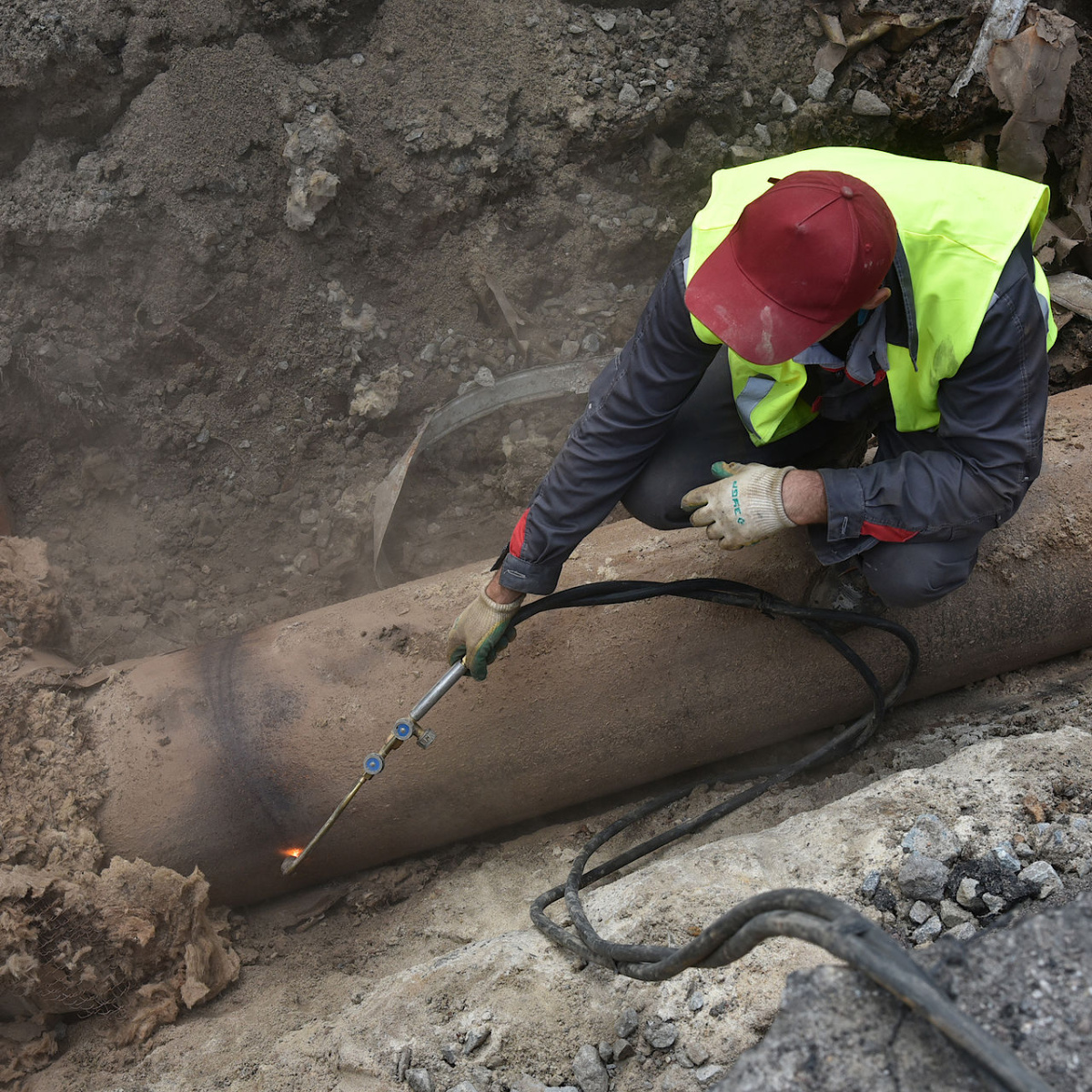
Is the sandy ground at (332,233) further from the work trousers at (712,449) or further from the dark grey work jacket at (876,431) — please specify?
the dark grey work jacket at (876,431)

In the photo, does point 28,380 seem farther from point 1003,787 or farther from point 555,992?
point 1003,787

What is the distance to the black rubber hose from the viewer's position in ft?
3.38

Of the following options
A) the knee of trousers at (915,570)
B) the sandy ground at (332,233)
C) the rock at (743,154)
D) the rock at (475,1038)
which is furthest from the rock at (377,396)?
the rock at (475,1038)

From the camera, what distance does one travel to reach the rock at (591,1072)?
1585 millimetres

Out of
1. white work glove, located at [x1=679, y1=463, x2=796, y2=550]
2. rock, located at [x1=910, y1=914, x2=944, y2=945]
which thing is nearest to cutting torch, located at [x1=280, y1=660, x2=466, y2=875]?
white work glove, located at [x1=679, y1=463, x2=796, y2=550]

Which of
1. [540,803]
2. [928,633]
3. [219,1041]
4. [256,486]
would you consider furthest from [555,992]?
[256,486]

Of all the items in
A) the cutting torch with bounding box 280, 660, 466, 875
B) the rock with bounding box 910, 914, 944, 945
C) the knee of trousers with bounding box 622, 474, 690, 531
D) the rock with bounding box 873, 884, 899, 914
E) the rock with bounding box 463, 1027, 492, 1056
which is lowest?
the rock with bounding box 463, 1027, 492, 1056

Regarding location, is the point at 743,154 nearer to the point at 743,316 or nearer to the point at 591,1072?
the point at 743,316

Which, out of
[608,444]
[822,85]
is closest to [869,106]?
[822,85]

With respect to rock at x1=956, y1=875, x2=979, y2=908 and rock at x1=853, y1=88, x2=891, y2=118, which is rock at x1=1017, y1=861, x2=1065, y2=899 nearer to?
rock at x1=956, y1=875, x2=979, y2=908

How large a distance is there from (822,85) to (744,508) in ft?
7.52

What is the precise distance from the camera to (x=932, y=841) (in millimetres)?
1813

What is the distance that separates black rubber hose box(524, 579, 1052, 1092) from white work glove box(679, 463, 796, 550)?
15 centimetres

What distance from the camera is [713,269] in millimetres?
1709
